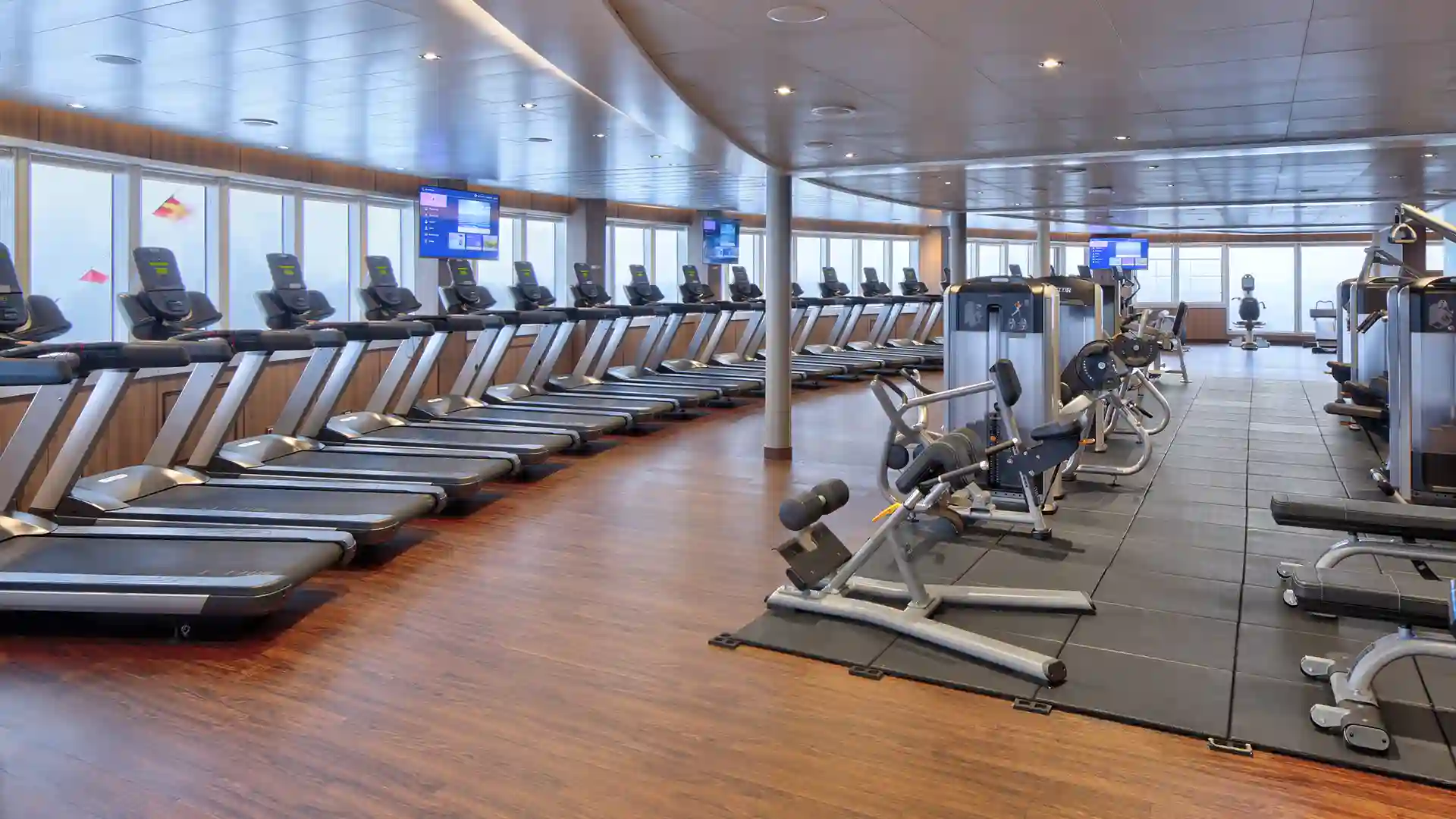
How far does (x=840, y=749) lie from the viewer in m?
2.91

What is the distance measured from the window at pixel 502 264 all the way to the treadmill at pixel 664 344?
1922 millimetres

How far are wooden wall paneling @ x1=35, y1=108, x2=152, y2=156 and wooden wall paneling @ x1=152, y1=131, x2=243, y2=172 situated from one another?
11 centimetres

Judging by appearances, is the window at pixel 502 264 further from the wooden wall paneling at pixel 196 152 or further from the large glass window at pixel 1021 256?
the large glass window at pixel 1021 256

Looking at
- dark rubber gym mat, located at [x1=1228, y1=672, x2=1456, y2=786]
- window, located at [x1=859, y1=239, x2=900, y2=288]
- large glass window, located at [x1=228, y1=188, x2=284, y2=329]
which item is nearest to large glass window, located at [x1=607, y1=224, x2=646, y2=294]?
large glass window, located at [x1=228, y1=188, x2=284, y2=329]

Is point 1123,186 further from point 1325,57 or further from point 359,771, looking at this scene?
point 359,771

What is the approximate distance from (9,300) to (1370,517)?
563 centimetres

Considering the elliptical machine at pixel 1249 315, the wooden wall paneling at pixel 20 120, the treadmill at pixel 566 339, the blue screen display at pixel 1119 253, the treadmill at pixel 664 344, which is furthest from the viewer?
the blue screen display at pixel 1119 253

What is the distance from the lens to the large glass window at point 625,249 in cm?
1411

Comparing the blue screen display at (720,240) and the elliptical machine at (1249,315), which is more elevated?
the blue screen display at (720,240)

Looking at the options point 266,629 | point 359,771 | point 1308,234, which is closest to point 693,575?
point 266,629

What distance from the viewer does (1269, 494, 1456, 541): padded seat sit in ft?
10.7

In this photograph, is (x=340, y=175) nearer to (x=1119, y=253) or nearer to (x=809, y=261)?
(x=809, y=261)

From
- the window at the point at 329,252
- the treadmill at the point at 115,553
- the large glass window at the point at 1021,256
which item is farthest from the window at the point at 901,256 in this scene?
the treadmill at the point at 115,553

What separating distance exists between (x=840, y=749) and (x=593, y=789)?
710 mm
